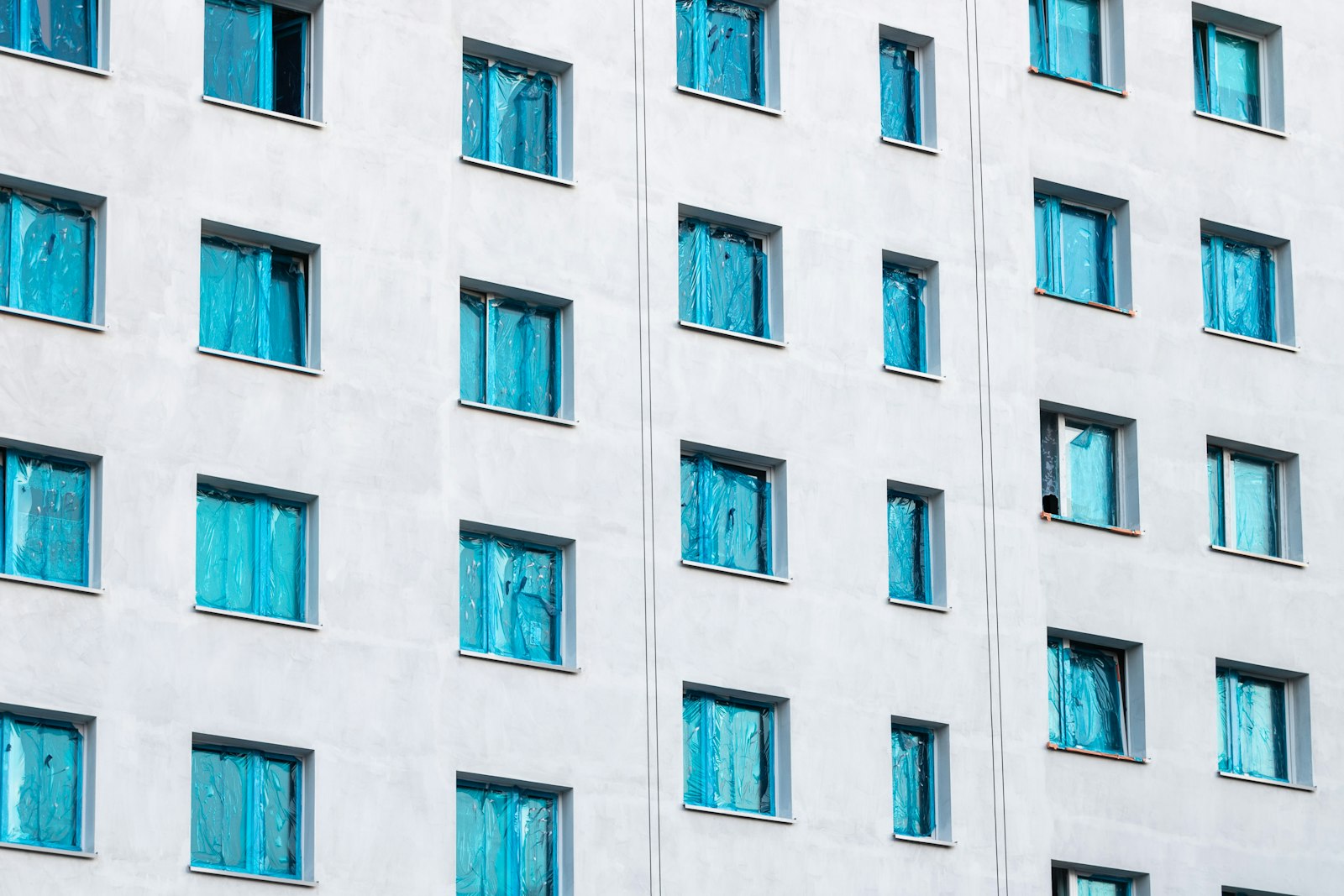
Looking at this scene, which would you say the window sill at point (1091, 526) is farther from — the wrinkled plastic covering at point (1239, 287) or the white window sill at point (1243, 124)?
the white window sill at point (1243, 124)

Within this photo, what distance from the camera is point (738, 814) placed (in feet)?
152

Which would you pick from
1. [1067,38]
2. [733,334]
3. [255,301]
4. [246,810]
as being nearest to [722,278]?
[733,334]

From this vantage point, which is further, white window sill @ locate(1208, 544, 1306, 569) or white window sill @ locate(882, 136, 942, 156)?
white window sill @ locate(1208, 544, 1306, 569)

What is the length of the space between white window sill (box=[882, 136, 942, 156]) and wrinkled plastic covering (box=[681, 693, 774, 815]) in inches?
354

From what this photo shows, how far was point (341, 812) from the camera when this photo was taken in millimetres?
43344

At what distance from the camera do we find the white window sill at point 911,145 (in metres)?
50.6

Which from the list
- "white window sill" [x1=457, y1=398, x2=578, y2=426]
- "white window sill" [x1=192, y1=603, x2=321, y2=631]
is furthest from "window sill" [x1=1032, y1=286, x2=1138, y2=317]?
"white window sill" [x1=192, y1=603, x2=321, y2=631]

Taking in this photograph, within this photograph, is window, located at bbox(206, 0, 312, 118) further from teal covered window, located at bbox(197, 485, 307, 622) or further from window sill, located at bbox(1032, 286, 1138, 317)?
window sill, located at bbox(1032, 286, 1138, 317)

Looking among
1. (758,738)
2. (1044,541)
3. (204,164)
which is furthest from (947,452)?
(204,164)

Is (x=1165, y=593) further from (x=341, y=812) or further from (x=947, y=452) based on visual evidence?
(x=341, y=812)

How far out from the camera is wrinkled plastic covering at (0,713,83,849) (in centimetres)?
4138

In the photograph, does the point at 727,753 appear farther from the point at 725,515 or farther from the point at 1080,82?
the point at 1080,82

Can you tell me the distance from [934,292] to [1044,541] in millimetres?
4054

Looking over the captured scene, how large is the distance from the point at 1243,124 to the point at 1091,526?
25.8ft
